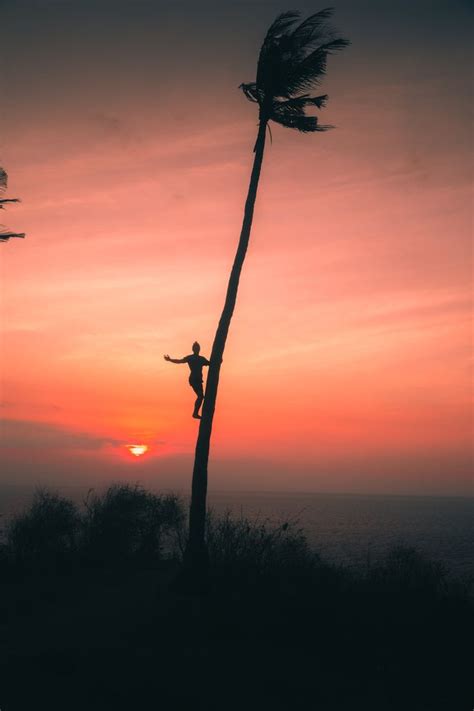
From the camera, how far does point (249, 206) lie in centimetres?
1306

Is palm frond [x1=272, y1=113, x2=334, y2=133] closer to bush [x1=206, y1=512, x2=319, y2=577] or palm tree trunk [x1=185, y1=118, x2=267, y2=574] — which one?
palm tree trunk [x1=185, y1=118, x2=267, y2=574]

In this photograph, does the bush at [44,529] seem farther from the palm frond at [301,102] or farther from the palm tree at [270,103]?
the palm frond at [301,102]

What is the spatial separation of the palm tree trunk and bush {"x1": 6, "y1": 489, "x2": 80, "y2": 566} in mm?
11621

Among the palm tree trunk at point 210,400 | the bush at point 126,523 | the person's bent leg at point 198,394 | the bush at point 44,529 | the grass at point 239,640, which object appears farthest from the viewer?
the bush at point 44,529

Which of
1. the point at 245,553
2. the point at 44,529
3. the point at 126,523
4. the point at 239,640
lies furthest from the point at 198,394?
the point at 44,529

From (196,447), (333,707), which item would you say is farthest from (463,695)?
(196,447)

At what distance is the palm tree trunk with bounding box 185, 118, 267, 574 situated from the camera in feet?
36.3

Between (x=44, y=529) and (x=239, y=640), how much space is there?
58.9 feet

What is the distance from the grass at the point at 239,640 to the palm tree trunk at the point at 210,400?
1.00 metres

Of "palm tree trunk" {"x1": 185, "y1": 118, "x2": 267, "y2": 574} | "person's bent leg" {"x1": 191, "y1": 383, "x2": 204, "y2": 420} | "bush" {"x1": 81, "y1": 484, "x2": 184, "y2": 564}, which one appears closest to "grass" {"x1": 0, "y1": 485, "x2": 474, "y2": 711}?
"palm tree trunk" {"x1": 185, "y1": 118, "x2": 267, "y2": 574}

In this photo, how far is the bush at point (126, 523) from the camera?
2179cm

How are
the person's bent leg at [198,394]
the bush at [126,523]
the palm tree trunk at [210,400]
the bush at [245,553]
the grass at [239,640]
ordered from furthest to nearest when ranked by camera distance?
the bush at [126,523] < the person's bent leg at [198,394] < the bush at [245,553] < the palm tree trunk at [210,400] < the grass at [239,640]

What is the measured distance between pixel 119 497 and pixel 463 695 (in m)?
19.5

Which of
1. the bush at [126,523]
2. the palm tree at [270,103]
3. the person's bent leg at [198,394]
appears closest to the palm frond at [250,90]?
the palm tree at [270,103]
